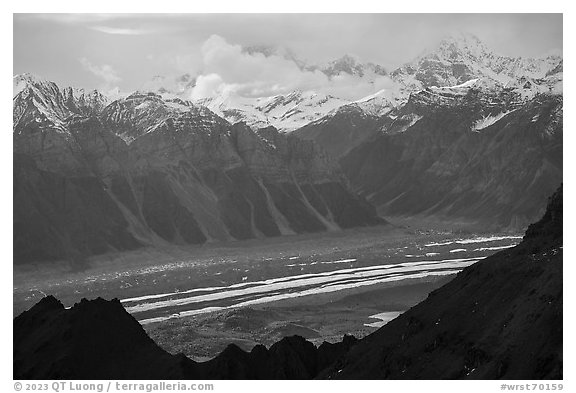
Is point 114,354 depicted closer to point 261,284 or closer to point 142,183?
point 261,284

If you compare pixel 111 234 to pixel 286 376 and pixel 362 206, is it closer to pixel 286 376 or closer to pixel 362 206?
pixel 362 206

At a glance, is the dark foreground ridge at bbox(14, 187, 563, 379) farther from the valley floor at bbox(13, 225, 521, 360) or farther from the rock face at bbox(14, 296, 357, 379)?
the valley floor at bbox(13, 225, 521, 360)

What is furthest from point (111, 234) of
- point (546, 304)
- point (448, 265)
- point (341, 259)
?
point (546, 304)

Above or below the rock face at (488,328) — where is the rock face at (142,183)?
above

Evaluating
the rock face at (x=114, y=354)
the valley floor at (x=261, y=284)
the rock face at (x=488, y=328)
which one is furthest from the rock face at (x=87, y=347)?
the valley floor at (x=261, y=284)

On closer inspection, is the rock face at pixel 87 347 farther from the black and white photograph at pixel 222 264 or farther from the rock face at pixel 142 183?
the rock face at pixel 142 183

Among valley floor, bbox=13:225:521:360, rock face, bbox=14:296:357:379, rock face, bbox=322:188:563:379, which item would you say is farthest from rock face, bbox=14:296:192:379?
valley floor, bbox=13:225:521:360

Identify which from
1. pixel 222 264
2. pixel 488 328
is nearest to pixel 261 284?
pixel 222 264
